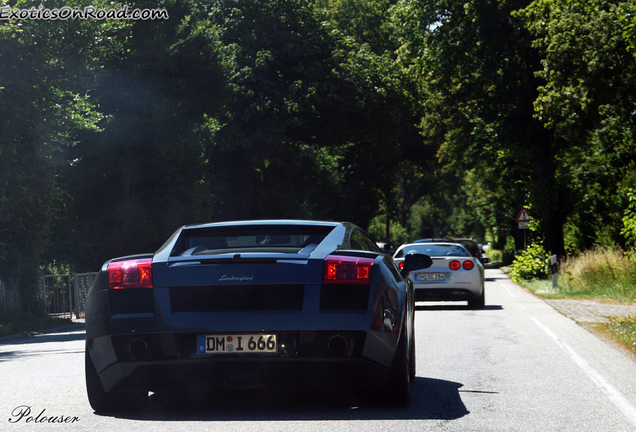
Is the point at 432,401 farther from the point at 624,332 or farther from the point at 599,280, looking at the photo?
the point at 599,280

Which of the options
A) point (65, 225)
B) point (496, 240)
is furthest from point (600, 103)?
point (496, 240)

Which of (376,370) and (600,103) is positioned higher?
(600,103)

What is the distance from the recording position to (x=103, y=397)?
6086mm

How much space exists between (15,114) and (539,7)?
57.2ft

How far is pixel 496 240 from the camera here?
77.4 metres

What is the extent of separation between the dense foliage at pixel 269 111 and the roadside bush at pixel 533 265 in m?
1.78

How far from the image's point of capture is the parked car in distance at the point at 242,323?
5.59m

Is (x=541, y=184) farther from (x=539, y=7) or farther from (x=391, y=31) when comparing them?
(x=391, y=31)

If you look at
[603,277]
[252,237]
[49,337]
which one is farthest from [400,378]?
[603,277]

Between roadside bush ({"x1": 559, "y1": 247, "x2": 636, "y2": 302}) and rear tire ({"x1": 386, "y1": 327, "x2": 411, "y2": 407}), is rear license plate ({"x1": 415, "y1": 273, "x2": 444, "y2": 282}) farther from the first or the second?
rear tire ({"x1": 386, "y1": 327, "x2": 411, "y2": 407})

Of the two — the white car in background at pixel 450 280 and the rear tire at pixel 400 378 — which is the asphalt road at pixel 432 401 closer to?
the rear tire at pixel 400 378

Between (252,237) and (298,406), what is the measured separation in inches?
52.6

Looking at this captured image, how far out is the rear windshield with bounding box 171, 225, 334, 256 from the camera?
254 inches
